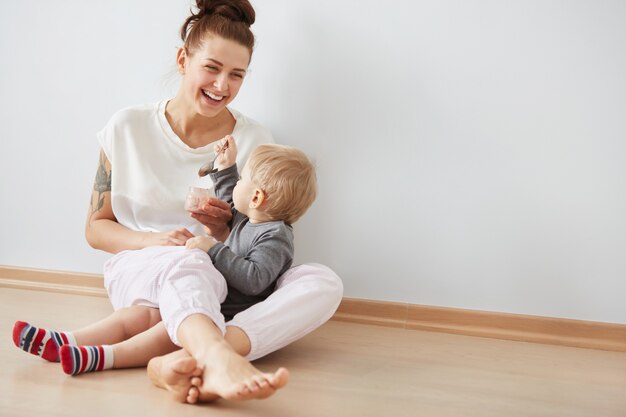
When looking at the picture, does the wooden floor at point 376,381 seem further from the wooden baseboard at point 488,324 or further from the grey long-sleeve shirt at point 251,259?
the grey long-sleeve shirt at point 251,259

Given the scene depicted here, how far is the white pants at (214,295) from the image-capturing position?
143cm

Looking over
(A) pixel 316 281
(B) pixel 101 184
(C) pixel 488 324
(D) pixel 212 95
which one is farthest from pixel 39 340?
(C) pixel 488 324

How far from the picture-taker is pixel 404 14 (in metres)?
2.15

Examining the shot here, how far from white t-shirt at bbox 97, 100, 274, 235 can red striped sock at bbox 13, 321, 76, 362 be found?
0.58m

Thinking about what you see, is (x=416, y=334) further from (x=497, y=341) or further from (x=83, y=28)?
(x=83, y=28)

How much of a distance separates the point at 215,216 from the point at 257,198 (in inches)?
7.4

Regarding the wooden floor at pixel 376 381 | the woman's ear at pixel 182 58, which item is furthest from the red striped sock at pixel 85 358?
the woman's ear at pixel 182 58

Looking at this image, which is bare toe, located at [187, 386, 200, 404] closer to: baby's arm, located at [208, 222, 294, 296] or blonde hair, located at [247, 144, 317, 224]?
baby's arm, located at [208, 222, 294, 296]

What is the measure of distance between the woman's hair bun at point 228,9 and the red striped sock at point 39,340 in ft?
3.31

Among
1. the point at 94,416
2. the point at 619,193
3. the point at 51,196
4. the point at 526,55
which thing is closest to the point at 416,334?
the point at 619,193

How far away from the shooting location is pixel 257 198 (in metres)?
1.71

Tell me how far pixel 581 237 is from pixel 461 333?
0.45 meters

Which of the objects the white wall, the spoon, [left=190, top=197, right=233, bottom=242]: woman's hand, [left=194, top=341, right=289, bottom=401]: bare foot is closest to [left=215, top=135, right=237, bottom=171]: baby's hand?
the spoon

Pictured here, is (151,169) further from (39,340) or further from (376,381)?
(376,381)
